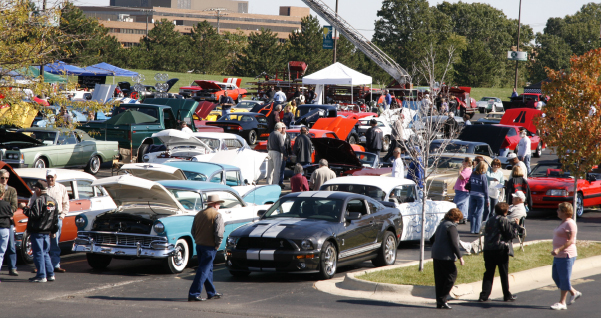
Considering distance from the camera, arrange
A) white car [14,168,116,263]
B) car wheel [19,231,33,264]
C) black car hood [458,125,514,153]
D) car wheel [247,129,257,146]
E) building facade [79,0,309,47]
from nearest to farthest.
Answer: car wheel [19,231,33,264] → white car [14,168,116,263] → black car hood [458,125,514,153] → car wheel [247,129,257,146] → building facade [79,0,309,47]

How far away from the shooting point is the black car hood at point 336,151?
18.4 metres

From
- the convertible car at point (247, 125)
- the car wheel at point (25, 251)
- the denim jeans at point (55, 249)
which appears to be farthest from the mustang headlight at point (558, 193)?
the convertible car at point (247, 125)

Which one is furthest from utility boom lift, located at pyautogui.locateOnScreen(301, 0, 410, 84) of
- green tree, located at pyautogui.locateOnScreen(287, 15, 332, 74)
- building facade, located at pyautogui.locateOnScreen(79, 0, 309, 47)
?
building facade, located at pyautogui.locateOnScreen(79, 0, 309, 47)

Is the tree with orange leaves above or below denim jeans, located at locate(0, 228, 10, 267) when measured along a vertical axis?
above

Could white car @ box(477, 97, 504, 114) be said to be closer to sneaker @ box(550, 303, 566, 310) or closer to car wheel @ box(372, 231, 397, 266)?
car wheel @ box(372, 231, 397, 266)

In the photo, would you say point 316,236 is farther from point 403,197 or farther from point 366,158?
point 366,158

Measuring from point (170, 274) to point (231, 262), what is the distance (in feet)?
3.88

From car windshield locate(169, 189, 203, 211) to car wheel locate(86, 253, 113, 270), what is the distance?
152cm

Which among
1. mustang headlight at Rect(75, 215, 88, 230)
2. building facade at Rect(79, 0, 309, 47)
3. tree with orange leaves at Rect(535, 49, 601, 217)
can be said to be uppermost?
building facade at Rect(79, 0, 309, 47)

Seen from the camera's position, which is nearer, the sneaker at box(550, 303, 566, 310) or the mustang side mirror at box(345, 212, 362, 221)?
the sneaker at box(550, 303, 566, 310)

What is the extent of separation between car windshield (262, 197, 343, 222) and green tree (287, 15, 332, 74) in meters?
66.5

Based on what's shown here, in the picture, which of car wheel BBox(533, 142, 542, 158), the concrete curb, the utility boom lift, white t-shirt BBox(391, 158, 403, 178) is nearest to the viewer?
the concrete curb

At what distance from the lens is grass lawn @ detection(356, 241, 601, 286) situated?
33.6 feet

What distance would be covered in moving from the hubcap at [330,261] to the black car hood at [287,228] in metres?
0.30
